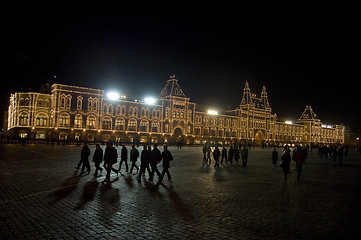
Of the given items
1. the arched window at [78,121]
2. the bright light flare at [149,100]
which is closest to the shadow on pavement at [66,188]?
the arched window at [78,121]

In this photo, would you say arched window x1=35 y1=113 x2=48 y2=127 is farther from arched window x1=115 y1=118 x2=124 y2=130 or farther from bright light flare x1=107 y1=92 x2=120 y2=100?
arched window x1=115 y1=118 x2=124 y2=130

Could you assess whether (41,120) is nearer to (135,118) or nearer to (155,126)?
(135,118)

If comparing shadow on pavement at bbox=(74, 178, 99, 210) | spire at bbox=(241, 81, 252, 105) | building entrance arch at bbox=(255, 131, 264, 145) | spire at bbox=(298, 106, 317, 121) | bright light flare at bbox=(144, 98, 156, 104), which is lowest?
shadow on pavement at bbox=(74, 178, 99, 210)

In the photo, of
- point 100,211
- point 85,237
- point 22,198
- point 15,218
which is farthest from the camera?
point 22,198

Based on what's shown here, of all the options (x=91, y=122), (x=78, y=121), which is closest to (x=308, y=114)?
(x=91, y=122)

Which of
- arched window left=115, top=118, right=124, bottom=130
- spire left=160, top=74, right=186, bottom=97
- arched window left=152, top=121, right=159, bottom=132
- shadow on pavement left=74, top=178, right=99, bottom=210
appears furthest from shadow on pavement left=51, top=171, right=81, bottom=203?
spire left=160, top=74, right=186, bottom=97

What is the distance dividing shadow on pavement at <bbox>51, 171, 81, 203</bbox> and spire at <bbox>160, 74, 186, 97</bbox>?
65.7m

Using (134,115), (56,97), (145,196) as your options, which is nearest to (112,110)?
→ (134,115)

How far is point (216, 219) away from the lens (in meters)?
7.13

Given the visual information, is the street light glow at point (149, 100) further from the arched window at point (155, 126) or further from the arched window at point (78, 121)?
the arched window at point (78, 121)

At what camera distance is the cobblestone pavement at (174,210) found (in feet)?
20.1

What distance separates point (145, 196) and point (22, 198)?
12.0 feet

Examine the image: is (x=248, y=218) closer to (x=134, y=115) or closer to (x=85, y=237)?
(x=85, y=237)

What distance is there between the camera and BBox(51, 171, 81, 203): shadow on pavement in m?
9.51
